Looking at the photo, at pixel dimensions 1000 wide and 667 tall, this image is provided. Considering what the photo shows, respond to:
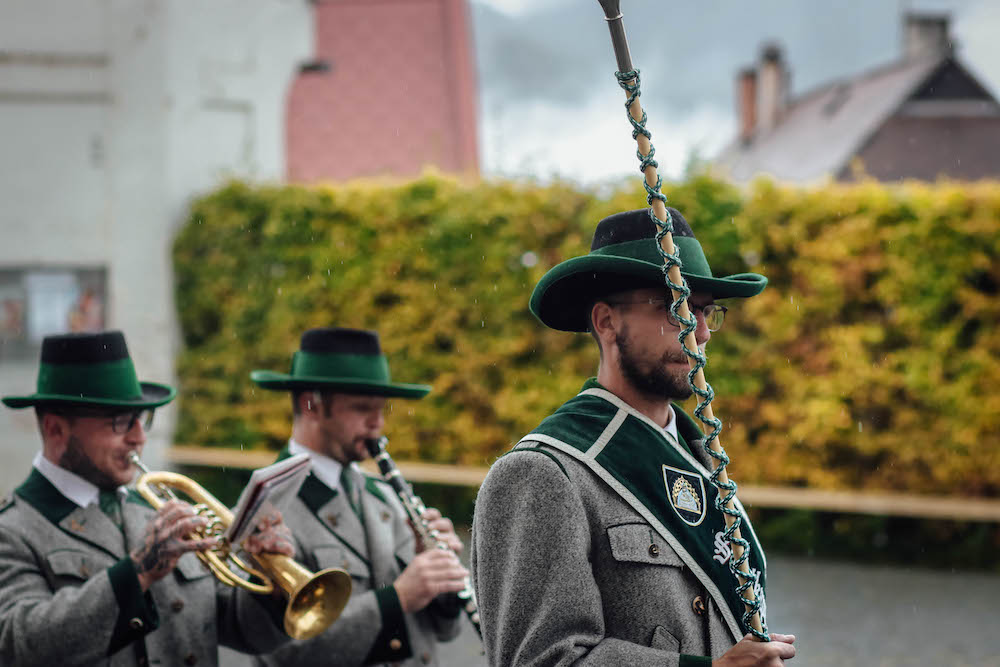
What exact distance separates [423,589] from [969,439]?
6.83 meters

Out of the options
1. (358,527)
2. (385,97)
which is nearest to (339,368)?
(358,527)

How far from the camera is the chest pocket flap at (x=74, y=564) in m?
3.35

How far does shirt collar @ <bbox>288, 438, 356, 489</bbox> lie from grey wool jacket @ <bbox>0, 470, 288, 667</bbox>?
1.99ft

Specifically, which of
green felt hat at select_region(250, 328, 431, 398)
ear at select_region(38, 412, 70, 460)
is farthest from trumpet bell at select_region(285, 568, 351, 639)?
green felt hat at select_region(250, 328, 431, 398)

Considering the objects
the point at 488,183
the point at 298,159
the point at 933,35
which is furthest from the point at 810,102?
the point at 488,183

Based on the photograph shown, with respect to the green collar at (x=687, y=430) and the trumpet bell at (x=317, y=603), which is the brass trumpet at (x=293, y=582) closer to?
the trumpet bell at (x=317, y=603)

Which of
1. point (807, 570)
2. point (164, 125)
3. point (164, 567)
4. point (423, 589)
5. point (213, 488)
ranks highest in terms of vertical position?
point (164, 125)

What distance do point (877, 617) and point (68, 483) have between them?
6561mm

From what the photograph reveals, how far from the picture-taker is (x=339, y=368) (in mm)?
4461

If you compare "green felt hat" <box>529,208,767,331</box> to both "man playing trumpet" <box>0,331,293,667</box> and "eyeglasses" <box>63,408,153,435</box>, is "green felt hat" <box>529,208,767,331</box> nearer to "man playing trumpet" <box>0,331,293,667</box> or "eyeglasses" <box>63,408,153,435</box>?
"man playing trumpet" <box>0,331,293,667</box>

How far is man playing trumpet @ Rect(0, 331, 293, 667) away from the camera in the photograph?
10.3 feet

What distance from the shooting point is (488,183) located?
10602mm

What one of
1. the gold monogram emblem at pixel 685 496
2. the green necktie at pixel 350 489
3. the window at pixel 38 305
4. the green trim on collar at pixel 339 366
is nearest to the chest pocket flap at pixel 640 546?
the gold monogram emblem at pixel 685 496

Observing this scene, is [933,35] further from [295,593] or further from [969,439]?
[295,593]
